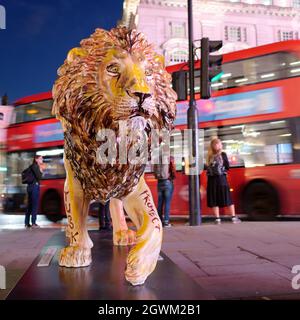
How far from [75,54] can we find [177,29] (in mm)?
34324

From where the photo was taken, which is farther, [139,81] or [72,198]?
[72,198]

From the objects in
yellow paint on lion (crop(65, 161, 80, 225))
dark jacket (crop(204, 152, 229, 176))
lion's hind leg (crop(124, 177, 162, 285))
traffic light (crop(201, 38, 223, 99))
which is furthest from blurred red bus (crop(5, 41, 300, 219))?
lion's hind leg (crop(124, 177, 162, 285))

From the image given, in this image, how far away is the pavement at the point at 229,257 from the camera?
253cm

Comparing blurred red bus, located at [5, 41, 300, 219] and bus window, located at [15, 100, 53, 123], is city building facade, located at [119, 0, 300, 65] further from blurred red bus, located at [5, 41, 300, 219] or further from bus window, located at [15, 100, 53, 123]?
blurred red bus, located at [5, 41, 300, 219]

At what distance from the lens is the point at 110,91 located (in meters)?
1.70

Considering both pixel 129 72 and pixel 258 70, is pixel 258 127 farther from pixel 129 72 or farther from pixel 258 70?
pixel 129 72

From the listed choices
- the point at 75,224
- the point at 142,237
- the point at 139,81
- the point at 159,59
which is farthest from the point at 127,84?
the point at 75,224

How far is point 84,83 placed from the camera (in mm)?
1760

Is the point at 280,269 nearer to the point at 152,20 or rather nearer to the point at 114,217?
the point at 114,217

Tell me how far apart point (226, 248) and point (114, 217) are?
1.92 m

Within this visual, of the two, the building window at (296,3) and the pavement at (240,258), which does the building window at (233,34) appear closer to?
the building window at (296,3)

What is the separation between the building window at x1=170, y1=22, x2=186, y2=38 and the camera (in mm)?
33812

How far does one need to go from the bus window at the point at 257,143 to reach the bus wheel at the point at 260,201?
49cm
